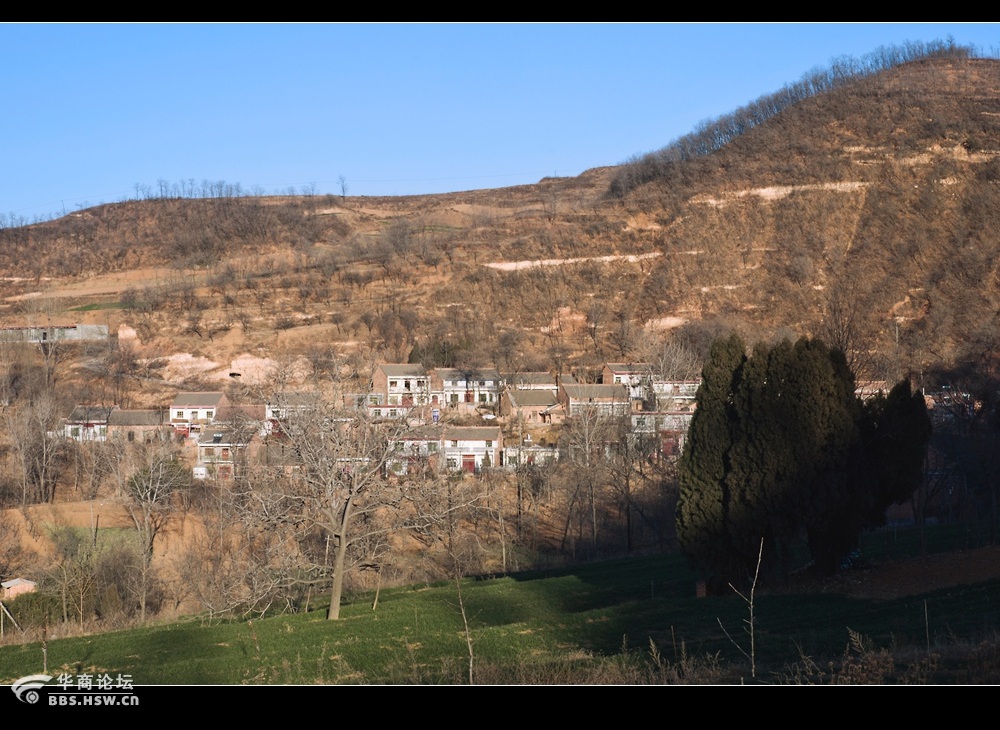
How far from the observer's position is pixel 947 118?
73562mm

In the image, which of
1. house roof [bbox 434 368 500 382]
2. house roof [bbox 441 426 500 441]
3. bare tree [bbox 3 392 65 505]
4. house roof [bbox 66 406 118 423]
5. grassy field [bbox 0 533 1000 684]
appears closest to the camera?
grassy field [bbox 0 533 1000 684]

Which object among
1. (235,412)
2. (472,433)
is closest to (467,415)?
(472,433)

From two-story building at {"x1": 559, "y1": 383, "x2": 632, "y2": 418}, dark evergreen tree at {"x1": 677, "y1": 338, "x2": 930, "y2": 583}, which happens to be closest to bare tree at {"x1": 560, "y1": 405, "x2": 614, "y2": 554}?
two-story building at {"x1": 559, "y1": 383, "x2": 632, "y2": 418}

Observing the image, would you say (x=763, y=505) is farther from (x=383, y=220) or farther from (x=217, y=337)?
(x=383, y=220)

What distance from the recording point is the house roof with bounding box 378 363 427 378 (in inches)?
2051

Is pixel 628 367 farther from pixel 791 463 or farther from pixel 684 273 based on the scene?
pixel 791 463

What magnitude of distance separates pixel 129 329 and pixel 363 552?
4996 centimetres

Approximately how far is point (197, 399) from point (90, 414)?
5.21 m

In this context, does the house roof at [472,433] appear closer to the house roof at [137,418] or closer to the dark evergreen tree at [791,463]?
the house roof at [137,418]

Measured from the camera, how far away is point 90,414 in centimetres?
4591

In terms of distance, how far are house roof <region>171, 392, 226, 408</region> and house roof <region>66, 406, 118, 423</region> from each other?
10.4 ft

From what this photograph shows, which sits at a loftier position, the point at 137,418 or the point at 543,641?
the point at 137,418

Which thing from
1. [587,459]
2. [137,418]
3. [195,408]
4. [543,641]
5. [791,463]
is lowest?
[543,641]

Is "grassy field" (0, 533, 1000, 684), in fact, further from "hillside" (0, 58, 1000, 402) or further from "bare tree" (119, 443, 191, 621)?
"hillside" (0, 58, 1000, 402)
